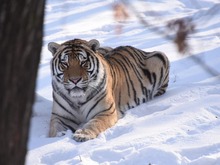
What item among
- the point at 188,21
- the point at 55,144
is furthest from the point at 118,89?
the point at 188,21

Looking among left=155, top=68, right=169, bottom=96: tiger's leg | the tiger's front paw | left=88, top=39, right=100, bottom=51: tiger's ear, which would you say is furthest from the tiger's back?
the tiger's front paw

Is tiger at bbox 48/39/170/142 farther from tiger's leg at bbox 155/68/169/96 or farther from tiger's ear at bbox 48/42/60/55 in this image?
tiger's leg at bbox 155/68/169/96

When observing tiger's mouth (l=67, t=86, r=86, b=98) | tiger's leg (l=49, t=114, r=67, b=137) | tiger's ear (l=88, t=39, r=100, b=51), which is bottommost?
tiger's leg (l=49, t=114, r=67, b=137)

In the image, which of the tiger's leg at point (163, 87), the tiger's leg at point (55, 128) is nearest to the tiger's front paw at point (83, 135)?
the tiger's leg at point (55, 128)

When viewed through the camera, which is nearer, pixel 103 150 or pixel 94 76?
pixel 103 150

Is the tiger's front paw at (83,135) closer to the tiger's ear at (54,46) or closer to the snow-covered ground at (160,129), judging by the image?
the snow-covered ground at (160,129)

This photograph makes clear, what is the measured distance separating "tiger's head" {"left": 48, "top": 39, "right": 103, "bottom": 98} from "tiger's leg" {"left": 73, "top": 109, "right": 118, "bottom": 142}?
286 millimetres

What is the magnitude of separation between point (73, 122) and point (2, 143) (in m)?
4.44

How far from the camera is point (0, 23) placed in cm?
233

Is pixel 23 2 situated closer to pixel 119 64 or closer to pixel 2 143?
pixel 2 143

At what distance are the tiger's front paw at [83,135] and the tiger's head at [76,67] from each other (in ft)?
1.71

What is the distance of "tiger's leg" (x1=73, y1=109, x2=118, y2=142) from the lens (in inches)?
240

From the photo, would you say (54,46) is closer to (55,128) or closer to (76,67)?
(76,67)

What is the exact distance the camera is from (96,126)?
6363mm
